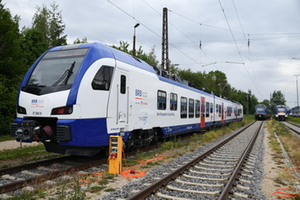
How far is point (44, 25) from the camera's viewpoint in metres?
39.6

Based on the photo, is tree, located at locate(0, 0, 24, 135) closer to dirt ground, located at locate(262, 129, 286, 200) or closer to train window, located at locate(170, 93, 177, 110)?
train window, located at locate(170, 93, 177, 110)

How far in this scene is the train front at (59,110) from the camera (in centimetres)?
666

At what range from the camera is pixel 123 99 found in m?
8.21

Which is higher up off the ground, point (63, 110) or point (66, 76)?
point (66, 76)

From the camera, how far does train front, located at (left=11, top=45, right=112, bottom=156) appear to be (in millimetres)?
6664

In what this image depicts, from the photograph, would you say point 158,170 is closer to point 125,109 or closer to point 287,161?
point 125,109

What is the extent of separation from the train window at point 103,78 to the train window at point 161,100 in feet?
12.4

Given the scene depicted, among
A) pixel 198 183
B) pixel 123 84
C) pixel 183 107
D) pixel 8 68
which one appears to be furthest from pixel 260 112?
pixel 198 183

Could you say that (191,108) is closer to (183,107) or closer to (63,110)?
(183,107)

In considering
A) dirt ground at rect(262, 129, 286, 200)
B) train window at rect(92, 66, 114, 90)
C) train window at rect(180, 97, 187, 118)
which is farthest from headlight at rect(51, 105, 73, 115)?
train window at rect(180, 97, 187, 118)

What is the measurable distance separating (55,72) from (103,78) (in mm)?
1326

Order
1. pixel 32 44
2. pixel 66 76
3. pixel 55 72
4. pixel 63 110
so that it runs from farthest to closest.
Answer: pixel 32 44 → pixel 55 72 → pixel 66 76 → pixel 63 110

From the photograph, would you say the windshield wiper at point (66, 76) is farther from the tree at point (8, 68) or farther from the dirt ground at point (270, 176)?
the tree at point (8, 68)

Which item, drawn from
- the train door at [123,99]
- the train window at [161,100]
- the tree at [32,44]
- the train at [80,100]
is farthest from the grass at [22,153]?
the tree at [32,44]
